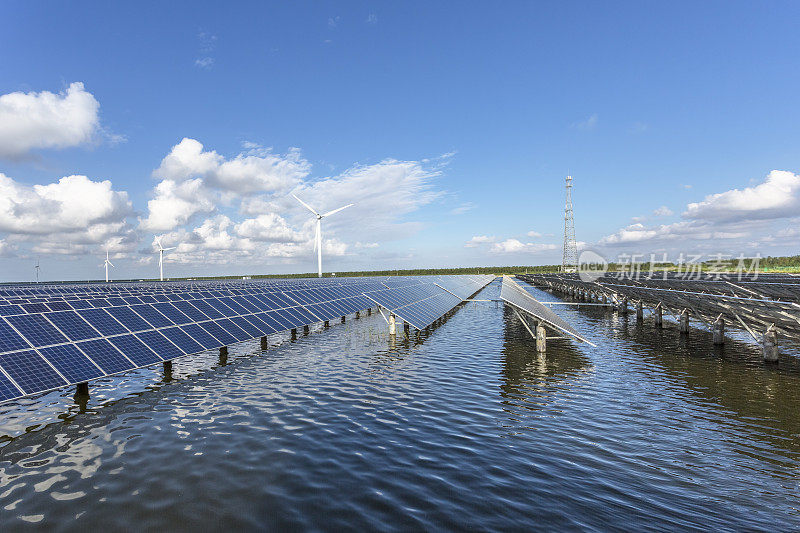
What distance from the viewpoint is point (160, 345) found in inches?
790

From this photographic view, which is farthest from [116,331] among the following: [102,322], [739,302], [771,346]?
[771,346]

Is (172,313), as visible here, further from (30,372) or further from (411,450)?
(411,450)

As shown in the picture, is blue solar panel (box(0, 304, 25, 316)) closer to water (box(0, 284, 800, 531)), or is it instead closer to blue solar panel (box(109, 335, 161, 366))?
water (box(0, 284, 800, 531))

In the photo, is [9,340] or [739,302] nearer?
[9,340]

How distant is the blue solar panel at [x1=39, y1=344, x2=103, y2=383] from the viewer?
1514 centimetres

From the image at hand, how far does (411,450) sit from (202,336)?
1682 centimetres

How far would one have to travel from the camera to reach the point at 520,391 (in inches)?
725

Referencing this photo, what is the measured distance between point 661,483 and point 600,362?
52.4 ft

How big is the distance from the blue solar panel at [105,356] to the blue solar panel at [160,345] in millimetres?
1810

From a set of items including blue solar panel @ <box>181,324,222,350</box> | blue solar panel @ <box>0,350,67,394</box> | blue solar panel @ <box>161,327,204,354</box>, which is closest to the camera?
blue solar panel @ <box>0,350,67,394</box>

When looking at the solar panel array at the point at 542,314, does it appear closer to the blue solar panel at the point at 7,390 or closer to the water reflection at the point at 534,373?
the water reflection at the point at 534,373

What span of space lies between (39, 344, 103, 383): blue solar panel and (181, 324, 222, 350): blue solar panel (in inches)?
244

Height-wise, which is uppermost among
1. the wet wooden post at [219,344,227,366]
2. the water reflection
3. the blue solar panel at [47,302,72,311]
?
the blue solar panel at [47,302,72,311]

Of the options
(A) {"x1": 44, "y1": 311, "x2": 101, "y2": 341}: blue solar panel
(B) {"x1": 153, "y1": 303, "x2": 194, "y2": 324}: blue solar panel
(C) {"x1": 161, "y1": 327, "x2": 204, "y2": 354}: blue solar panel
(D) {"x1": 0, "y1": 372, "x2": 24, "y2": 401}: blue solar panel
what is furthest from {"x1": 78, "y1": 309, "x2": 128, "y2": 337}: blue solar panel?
(D) {"x1": 0, "y1": 372, "x2": 24, "y2": 401}: blue solar panel
